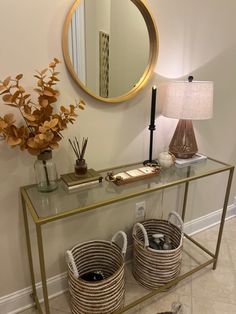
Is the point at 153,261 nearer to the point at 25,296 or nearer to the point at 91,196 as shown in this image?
the point at 91,196

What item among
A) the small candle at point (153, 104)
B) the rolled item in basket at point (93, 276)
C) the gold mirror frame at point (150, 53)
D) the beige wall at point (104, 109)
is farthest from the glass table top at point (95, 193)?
the rolled item in basket at point (93, 276)

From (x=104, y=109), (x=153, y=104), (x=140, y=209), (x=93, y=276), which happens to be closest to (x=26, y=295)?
(x=93, y=276)

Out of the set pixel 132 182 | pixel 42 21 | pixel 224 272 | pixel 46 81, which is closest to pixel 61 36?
pixel 42 21

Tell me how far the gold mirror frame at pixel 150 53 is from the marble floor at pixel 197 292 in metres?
1.18

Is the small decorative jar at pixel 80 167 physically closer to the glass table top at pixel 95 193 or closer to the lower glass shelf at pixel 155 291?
the glass table top at pixel 95 193

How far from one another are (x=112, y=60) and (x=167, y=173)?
681mm

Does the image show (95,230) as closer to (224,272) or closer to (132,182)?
(132,182)

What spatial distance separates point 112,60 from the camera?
→ 4.27ft

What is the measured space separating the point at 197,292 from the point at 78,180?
108 centimetres

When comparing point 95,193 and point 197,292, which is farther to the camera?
point 197,292

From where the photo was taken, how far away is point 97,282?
125cm

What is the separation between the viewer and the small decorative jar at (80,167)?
124 centimetres

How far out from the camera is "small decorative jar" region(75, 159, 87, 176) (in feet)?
4.05

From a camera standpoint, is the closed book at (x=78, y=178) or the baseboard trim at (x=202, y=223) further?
the baseboard trim at (x=202, y=223)
